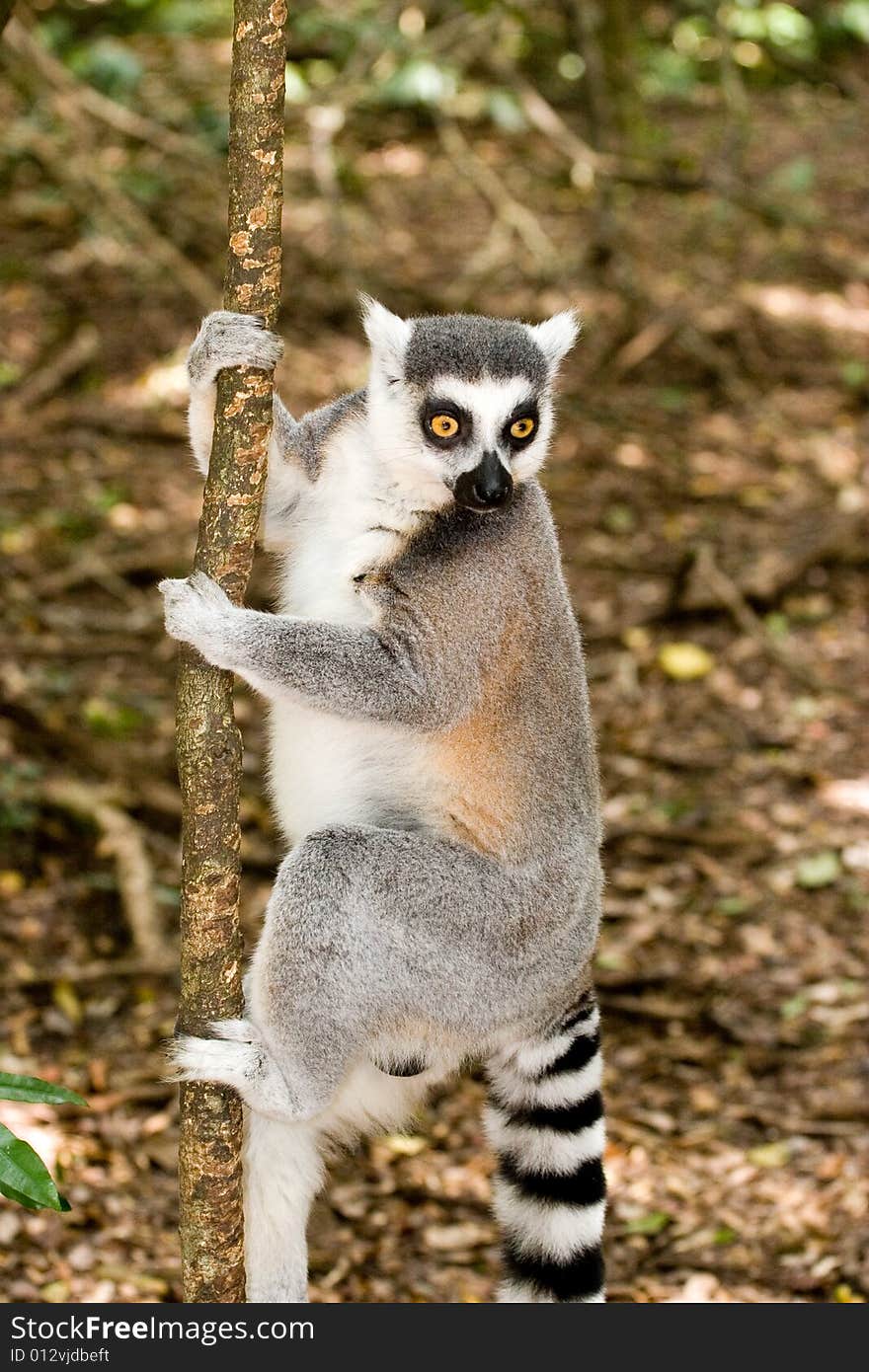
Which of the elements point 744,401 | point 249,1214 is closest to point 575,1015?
point 249,1214

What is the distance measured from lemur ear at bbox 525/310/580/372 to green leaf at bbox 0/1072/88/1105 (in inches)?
92.2

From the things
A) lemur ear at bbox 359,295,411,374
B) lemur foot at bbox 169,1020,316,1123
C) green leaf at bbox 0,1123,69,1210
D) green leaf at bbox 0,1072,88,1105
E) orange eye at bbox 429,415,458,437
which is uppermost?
lemur ear at bbox 359,295,411,374

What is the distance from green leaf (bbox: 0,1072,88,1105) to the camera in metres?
2.62

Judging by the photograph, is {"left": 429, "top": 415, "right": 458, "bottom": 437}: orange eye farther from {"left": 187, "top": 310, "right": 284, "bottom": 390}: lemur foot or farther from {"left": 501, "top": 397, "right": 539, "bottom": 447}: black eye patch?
{"left": 187, "top": 310, "right": 284, "bottom": 390}: lemur foot

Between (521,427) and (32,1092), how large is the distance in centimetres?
205

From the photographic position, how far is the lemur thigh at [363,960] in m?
3.33

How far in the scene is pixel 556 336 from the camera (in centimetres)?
403

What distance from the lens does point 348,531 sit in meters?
3.78

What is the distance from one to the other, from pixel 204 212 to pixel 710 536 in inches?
172

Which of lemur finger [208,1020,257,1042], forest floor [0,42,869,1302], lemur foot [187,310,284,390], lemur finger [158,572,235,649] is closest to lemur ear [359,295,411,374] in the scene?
lemur foot [187,310,284,390]

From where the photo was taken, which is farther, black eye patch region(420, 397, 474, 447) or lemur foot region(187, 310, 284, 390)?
black eye patch region(420, 397, 474, 447)

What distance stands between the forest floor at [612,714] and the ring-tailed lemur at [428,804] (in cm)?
103

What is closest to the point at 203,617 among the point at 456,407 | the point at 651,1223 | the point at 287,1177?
the point at 456,407

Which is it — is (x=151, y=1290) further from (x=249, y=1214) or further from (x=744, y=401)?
(x=744, y=401)
